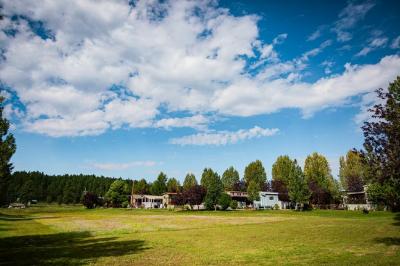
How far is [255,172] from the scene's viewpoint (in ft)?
484

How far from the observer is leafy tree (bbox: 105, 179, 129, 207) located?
125m

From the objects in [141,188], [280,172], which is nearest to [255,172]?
[280,172]

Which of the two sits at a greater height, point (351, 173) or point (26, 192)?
point (351, 173)

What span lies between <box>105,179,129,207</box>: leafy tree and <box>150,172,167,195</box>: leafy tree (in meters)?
45.0

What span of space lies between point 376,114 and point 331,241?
30.4 ft

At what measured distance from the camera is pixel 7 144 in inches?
2128

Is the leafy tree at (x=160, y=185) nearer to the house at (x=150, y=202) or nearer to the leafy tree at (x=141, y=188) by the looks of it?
the leafy tree at (x=141, y=188)

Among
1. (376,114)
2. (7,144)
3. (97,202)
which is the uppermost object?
(7,144)

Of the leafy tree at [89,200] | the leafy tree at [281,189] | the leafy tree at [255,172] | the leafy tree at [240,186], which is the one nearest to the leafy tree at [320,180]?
the leafy tree at [281,189]

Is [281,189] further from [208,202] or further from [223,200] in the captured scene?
[208,202]

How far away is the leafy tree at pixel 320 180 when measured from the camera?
97.8m

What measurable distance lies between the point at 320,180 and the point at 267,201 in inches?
1055

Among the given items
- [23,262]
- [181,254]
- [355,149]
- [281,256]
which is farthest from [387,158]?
[23,262]

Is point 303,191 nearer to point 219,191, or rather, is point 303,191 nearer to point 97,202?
point 219,191
